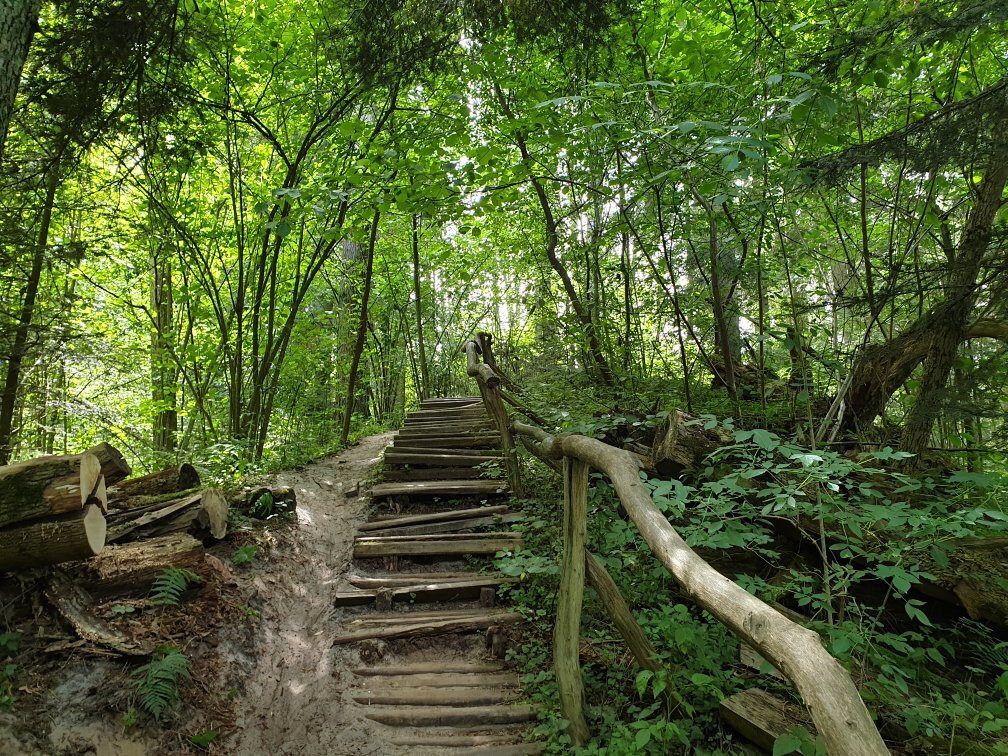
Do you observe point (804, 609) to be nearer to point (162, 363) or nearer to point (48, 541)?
point (48, 541)

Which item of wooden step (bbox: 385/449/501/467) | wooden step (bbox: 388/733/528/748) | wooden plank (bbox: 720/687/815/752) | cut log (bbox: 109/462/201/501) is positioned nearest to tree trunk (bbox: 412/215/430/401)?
wooden step (bbox: 385/449/501/467)

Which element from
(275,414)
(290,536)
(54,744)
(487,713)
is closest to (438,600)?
(487,713)

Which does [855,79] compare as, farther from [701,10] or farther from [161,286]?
[161,286]

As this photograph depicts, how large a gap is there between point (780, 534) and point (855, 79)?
333 cm

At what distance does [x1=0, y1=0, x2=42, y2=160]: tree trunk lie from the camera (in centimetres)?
257

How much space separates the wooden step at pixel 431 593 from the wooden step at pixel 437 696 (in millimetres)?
925

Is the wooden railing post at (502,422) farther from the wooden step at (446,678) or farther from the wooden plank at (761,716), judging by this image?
the wooden plank at (761,716)

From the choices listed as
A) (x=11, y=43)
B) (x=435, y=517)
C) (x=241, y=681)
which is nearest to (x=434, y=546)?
(x=435, y=517)

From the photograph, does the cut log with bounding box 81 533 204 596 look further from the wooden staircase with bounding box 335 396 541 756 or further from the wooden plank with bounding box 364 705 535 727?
the wooden plank with bounding box 364 705 535 727

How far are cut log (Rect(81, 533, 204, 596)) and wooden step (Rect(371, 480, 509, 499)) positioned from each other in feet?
7.92

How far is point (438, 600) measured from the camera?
447 centimetres

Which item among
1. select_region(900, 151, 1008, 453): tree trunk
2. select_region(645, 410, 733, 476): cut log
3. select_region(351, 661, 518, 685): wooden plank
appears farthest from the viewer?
select_region(645, 410, 733, 476): cut log

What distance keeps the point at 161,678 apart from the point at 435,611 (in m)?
1.98

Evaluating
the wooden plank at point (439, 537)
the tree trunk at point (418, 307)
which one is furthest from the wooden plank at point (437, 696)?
the tree trunk at point (418, 307)
